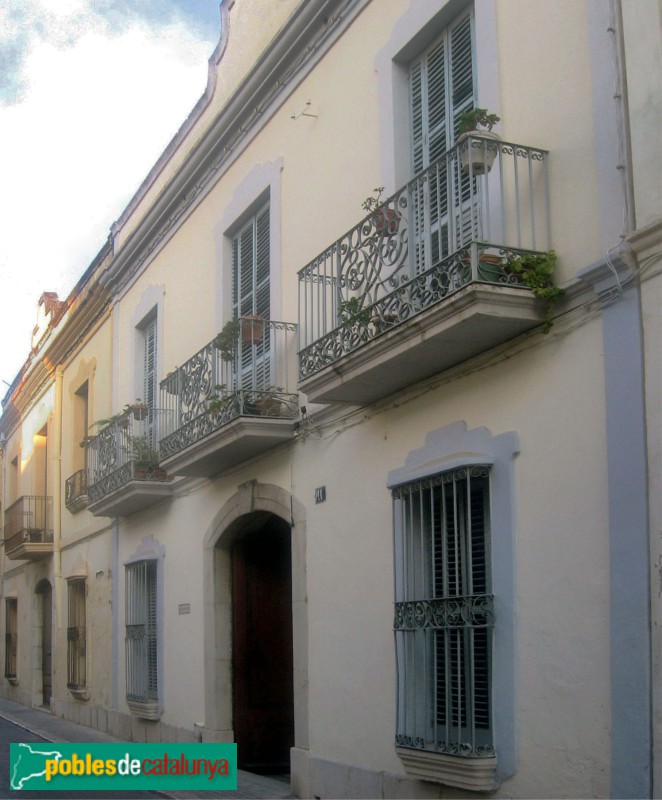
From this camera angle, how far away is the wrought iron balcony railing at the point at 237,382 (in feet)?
32.8

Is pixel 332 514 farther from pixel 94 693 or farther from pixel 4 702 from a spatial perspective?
pixel 4 702

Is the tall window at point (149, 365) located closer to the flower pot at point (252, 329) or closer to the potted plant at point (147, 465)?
the potted plant at point (147, 465)

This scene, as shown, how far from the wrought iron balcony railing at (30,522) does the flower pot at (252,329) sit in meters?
10.9

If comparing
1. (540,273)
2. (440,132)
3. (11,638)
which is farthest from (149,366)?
(11,638)

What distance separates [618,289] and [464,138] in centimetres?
137

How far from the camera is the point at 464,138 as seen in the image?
6.70 metres

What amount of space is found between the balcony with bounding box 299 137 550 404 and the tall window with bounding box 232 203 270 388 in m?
1.98

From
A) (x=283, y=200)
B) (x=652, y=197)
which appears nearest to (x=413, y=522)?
(x=652, y=197)

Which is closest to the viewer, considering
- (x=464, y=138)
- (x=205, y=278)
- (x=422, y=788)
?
(x=464, y=138)

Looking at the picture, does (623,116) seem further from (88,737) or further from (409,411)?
(88,737)

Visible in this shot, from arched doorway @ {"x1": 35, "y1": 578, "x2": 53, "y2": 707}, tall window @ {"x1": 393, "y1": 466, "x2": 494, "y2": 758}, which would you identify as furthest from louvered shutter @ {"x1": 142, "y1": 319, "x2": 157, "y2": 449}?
arched doorway @ {"x1": 35, "y1": 578, "x2": 53, "y2": 707}

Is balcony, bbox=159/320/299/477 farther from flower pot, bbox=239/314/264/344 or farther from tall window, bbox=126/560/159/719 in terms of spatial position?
tall window, bbox=126/560/159/719

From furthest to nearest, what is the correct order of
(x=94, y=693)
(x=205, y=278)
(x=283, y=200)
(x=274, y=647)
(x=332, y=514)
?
(x=94, y=693) < (x=205, y=278) < (x=274, y=647) < (x=283, y=200) < (x=332, y=514)

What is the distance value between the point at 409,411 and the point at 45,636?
15733 mm
